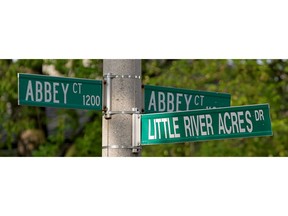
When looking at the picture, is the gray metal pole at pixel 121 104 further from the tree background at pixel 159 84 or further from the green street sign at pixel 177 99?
the tree background at pixel 159 84

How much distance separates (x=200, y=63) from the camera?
2061 cm

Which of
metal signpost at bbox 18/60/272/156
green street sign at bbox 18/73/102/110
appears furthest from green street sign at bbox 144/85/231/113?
green street sign at bbox 18/73/102/110

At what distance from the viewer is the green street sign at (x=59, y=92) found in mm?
6641

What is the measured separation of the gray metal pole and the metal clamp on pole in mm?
25

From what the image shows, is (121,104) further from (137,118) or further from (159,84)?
(159,84)

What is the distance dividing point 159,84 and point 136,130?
13.5 metres

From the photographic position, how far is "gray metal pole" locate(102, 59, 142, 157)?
6.68m

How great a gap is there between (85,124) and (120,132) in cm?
1462

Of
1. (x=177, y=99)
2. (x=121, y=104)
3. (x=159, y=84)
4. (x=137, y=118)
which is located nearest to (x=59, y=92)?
(x=121, y=104)

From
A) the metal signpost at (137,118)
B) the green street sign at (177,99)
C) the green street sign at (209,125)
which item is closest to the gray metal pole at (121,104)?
the metal signpost at (137,118)

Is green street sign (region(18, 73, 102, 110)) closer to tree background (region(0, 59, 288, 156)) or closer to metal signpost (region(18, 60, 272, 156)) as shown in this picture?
metal signpost (region(18, 60, 272, 156))

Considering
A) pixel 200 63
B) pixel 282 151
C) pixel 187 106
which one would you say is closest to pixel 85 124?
pixel 200 63

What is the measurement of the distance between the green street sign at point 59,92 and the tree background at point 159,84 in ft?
42.2

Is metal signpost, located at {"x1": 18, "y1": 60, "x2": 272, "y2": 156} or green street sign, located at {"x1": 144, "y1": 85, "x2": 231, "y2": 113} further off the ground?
green street sign, located at {"x1": 144, "y1": 85, "x2": 231, "y2": 113}
